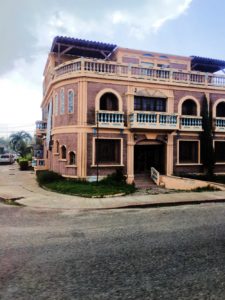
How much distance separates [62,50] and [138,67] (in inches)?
312

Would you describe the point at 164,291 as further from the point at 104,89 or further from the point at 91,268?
the point at 104,89

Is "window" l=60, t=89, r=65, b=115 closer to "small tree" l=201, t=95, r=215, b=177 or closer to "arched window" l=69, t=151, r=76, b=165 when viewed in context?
"arched window" l=69, t=151, r=76, b=165

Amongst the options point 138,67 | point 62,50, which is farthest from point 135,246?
point 62,50

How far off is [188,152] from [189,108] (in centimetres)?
355

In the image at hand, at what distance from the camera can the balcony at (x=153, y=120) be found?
63.2ft

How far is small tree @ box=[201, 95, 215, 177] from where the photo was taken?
69.9 feet

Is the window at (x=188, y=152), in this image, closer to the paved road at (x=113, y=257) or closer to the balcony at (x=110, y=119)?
the balcony at (x=110, y=119)

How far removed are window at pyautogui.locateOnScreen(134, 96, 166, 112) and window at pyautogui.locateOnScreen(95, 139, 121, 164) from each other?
10.6 feet

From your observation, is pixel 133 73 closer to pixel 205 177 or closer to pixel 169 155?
pixel 169 155

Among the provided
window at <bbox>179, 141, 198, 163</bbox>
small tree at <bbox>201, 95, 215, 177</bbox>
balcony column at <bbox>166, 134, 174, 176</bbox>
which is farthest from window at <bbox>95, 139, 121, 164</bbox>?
small tree at <bbox>201, 95, 215, 177</bbox>

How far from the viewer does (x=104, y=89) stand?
19500mm

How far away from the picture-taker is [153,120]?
64.7 ft

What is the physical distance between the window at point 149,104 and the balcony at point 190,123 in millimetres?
1720

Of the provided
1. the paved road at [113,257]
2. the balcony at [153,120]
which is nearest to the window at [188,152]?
the balcony at [153,120]
